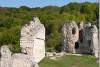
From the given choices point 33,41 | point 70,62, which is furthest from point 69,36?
point 33,41

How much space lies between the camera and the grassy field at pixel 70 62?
25.4 meters

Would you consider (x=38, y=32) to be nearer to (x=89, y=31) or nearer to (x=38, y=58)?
(x=38, y=58)

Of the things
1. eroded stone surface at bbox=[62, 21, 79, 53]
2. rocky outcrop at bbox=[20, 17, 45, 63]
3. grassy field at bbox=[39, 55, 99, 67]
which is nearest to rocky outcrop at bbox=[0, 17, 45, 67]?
rocky outcrop at bbox=[20, 17, 45, 63]

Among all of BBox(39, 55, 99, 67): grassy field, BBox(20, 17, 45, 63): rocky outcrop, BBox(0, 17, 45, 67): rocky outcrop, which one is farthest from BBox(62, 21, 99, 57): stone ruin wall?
BBox(20, 17, 45, 63): rocky outcrop

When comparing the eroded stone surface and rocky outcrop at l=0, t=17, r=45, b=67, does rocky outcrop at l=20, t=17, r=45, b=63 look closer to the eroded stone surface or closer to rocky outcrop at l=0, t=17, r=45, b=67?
rocky outcrop at l=0, t=17, r=45, b=67

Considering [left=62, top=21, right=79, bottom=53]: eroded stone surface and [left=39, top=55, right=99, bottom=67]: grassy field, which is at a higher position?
[left=62, top=21, right=79, bottom=53]: eroded stone surface

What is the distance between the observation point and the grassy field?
2544 cm

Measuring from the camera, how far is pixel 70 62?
85.7 feet

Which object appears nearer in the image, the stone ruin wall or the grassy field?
the grassy field

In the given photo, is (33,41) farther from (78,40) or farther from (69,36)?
(78,40)

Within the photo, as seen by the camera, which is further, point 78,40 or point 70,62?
point 78,40

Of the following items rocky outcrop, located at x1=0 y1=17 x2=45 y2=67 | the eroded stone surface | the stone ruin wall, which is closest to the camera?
rocky outcrop, located at x1=0 y1=17 x2=45 y2=67

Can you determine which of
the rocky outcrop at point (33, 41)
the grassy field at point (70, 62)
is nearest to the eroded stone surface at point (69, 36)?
the grassy field at point (70, 62)

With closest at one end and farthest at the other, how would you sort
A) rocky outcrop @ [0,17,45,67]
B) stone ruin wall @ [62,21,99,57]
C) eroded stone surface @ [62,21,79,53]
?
1. rocky outcrop @ [0,17,45,67]
2. stone ruin wall @ [62,21,99,57]
3. eroded stone surface @ [62,21,79,53]
